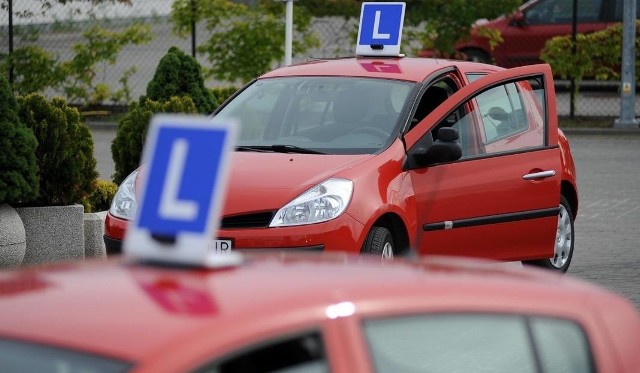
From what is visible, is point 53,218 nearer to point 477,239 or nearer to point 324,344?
point 477,239

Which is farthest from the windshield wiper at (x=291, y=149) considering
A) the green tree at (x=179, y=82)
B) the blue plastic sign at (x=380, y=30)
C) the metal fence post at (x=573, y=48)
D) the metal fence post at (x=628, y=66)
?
the metal fence post at (x=573, y=48)

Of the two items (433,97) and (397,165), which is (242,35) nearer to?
(433,97)

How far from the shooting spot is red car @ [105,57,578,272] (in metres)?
8.64

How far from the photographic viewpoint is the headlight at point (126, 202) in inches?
358

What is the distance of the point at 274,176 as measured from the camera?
8812mm

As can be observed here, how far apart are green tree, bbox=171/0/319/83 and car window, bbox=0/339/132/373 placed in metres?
19.0

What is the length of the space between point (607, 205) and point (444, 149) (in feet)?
20.7

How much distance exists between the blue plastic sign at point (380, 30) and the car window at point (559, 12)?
1425 centimetres

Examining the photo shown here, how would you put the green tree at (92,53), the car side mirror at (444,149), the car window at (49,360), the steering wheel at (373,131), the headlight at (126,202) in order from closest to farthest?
1. the car window at (49,360)
2. the headlight at (126,202)
3. the car side mirror at (444,149)
4. the steering wheel at (373,131)
5. the green tree at (92,53)

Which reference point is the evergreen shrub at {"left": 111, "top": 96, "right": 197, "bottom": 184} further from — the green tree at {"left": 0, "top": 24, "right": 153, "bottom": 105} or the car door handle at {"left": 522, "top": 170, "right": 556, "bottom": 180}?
the green tree at {"left": 0, "top": 24, "right": 153, "bottom": 105}

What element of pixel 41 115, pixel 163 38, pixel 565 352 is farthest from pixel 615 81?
pixel 565 352

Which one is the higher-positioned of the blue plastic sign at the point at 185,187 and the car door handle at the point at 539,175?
the blue plastic sign at the point at 185,187

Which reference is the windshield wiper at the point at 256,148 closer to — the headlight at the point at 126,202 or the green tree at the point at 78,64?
the headlight at the point at 126,202

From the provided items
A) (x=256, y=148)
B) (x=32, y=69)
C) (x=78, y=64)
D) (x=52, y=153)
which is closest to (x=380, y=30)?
(x=256, y=148)
